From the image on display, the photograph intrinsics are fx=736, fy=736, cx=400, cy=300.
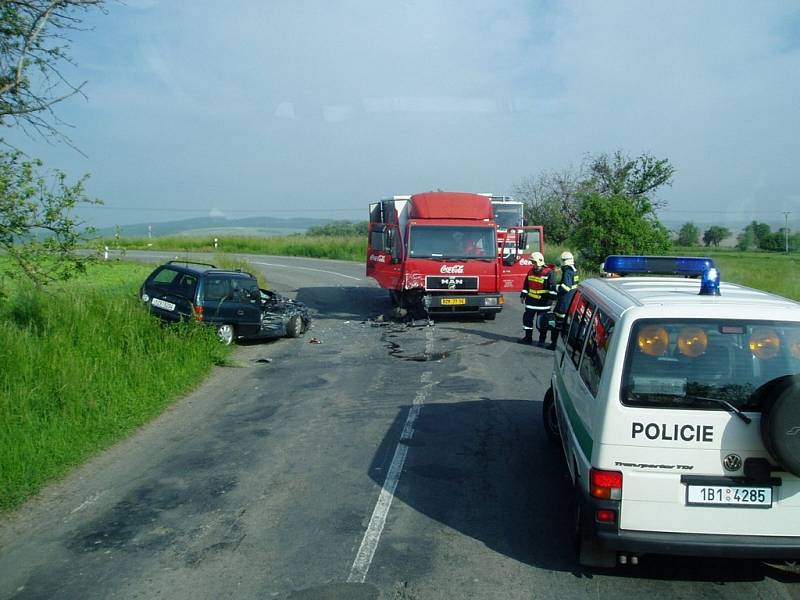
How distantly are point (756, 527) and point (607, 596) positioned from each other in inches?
38.1

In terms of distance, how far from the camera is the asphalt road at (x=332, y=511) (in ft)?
15.3

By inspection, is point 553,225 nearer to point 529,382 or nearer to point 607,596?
point 529,382

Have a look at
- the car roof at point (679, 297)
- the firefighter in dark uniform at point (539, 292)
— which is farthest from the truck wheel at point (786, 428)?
the firefighter in dark uniform at point (539, 292)

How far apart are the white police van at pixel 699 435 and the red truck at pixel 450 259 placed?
12.4 metres

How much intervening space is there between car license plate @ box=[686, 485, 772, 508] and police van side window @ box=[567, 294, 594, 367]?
164cm

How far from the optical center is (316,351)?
46.5 ft

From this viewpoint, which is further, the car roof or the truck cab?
the truck cab

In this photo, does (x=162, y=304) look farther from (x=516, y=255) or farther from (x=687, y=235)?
(x=687, y=235)

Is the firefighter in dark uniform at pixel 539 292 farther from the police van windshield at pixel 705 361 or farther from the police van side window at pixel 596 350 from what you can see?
the police van windshield at pixel 705 361

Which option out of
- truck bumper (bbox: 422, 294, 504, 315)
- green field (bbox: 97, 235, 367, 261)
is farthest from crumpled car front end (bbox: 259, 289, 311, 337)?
green field (bbox: 97, 235, 367, 261)

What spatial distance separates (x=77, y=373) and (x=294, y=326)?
714cm

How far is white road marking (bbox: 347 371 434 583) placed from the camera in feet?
15.7

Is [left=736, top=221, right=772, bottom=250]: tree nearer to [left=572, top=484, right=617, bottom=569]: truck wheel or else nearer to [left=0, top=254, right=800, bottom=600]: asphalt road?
[left=0, top=254, right=800, bottom=600]: asphalt road

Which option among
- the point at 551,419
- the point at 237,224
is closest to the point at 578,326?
the point at 551,419
